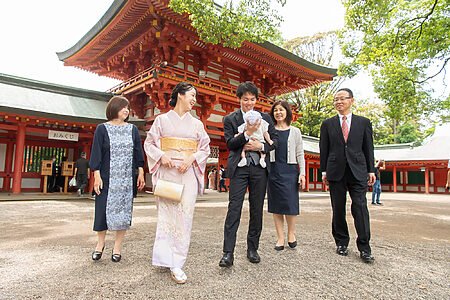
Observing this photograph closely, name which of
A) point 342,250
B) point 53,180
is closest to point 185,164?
point 342,250

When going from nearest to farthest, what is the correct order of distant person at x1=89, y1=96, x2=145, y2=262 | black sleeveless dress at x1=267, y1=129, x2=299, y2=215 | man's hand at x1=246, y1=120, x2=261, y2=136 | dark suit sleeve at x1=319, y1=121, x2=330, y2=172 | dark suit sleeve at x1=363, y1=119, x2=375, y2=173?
man's hand at x1=246, y1=120, x2=261, y2=136, distant person at x1=89, y1=96, x2=145, y2=262, dark suit sleeve at x1=363, y1=119, x2=375, y2=173, black sleeveless dress at x1=267, y1=129, x2=299, y2=215, dark suit sleeve at x1=319, y1=121, x2=330, y2=172

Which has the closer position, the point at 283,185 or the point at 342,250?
the point at 342,250

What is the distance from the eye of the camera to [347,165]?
3000 mm

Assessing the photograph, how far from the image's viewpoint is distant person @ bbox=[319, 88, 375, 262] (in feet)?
9.58

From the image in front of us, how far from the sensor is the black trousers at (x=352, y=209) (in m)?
2.81

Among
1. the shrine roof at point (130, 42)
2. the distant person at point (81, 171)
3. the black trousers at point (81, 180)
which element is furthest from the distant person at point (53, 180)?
the shrine roof at point (130, 42)

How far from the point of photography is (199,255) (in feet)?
9.30

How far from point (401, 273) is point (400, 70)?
8.52m

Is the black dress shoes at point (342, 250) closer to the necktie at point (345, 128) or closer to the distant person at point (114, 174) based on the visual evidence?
the necktie at point (345, 128)

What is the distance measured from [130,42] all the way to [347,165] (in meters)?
10.2

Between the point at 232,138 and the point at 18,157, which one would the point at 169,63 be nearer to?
the point at 18,157

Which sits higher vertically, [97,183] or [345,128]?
[345,128]

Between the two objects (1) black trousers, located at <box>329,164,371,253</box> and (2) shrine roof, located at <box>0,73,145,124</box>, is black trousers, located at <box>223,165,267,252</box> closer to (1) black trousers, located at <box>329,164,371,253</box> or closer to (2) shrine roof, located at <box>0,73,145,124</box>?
(1) black trousers, located at <box>329,164,371,253</box>

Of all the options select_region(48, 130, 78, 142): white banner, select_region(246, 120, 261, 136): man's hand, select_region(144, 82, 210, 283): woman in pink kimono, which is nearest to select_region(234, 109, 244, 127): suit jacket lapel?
select_region(246, 120, 261, 136): man's hand
